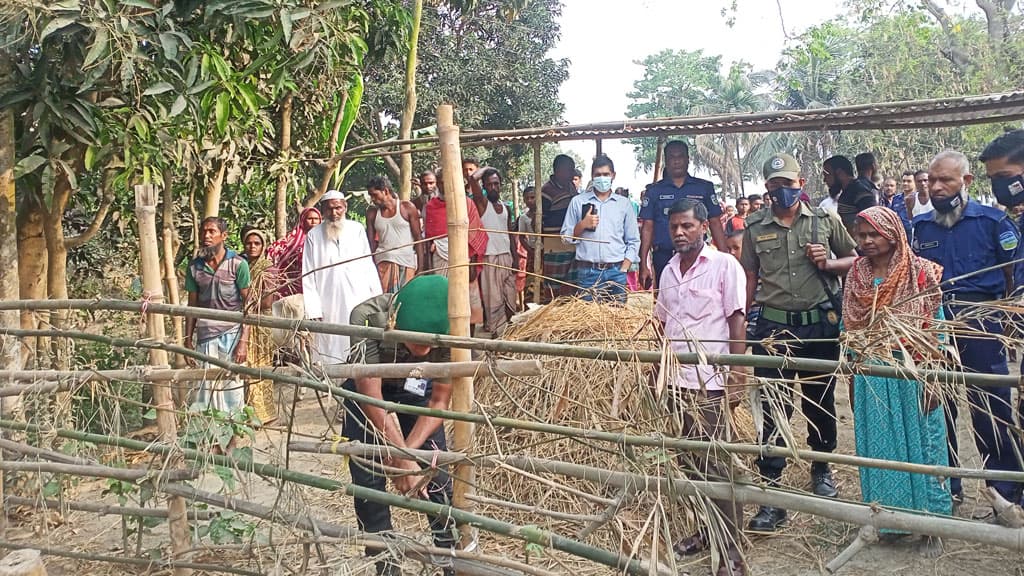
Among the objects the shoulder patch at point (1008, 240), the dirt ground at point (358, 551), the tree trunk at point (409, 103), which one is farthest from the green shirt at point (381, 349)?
the tree trunk at point (409, 103)

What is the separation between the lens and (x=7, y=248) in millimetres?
3873

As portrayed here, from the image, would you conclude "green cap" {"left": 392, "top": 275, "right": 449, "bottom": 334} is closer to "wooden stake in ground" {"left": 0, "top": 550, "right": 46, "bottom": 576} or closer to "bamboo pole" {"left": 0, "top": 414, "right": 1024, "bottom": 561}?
"bamboo pole" {"left": 0, "top": 414, "right": 1024, "bottom": 561}

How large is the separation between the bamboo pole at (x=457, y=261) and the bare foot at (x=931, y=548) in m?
2.22

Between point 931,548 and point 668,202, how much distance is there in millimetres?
2794

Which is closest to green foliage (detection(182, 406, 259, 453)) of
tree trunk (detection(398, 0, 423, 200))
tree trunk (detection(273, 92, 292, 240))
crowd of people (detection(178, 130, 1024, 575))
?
crowd of people (detection(178, 130, 1024, 575))

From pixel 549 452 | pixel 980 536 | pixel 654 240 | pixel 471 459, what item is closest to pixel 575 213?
pixel 654 240

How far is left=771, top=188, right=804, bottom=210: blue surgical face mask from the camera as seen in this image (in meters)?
4.03

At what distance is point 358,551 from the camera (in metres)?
2.72

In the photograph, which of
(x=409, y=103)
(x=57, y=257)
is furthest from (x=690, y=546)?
(x=409, y=103)

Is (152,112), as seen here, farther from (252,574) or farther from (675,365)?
(675,365)

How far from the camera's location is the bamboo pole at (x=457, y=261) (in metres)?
2.62

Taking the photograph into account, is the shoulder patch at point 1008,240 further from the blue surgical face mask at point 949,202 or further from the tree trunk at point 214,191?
the tree trunk at point 214,191

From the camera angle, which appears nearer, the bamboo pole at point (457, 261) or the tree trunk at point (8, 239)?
the bamboo pole at point (457, 261)

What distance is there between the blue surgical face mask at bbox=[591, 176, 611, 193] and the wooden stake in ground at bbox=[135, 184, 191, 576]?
3.09m
